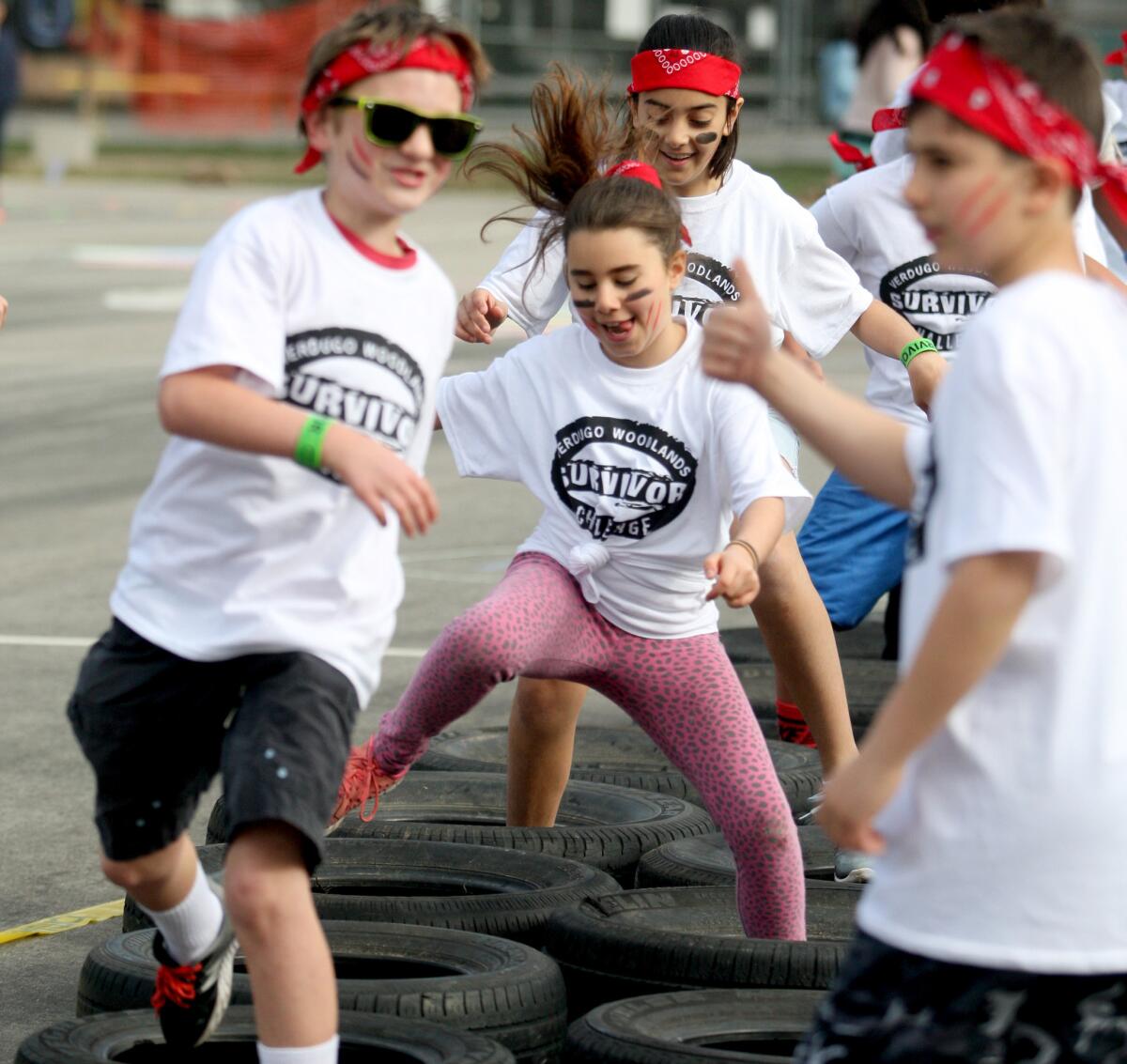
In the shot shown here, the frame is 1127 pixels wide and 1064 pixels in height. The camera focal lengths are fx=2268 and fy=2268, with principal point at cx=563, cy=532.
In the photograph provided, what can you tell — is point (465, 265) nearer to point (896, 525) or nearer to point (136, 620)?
point (896, 525)

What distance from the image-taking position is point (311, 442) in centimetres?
333

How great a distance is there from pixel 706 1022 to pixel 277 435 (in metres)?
1.45

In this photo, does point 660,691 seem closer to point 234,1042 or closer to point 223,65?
point 234,1042

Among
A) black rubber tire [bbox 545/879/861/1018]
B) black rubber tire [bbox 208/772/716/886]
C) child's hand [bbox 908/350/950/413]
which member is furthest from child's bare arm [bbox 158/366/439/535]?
child's hand [bbox 908/350/950/413]

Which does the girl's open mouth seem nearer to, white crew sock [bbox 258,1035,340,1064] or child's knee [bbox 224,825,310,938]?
child's knee [bbox 224,825,310,938]

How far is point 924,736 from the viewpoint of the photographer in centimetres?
260

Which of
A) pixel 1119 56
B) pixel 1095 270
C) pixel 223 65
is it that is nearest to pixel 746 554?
pixel 1095 270

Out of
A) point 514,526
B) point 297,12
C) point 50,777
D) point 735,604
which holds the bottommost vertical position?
point 297,12

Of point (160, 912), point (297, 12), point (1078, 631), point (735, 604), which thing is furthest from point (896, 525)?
→ point (297, 12)

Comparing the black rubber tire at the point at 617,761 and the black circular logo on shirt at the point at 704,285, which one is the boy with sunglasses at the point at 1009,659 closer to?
the black circular logo on shirt at the point at 704,285

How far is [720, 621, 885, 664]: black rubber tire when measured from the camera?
25.4ft

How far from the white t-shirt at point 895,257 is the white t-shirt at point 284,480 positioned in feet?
9.96

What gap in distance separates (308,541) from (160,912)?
76 centimetres

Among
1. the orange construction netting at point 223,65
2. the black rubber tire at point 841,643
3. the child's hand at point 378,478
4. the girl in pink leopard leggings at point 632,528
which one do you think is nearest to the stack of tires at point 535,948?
the girl in pink leopard leggings at point 632,528
